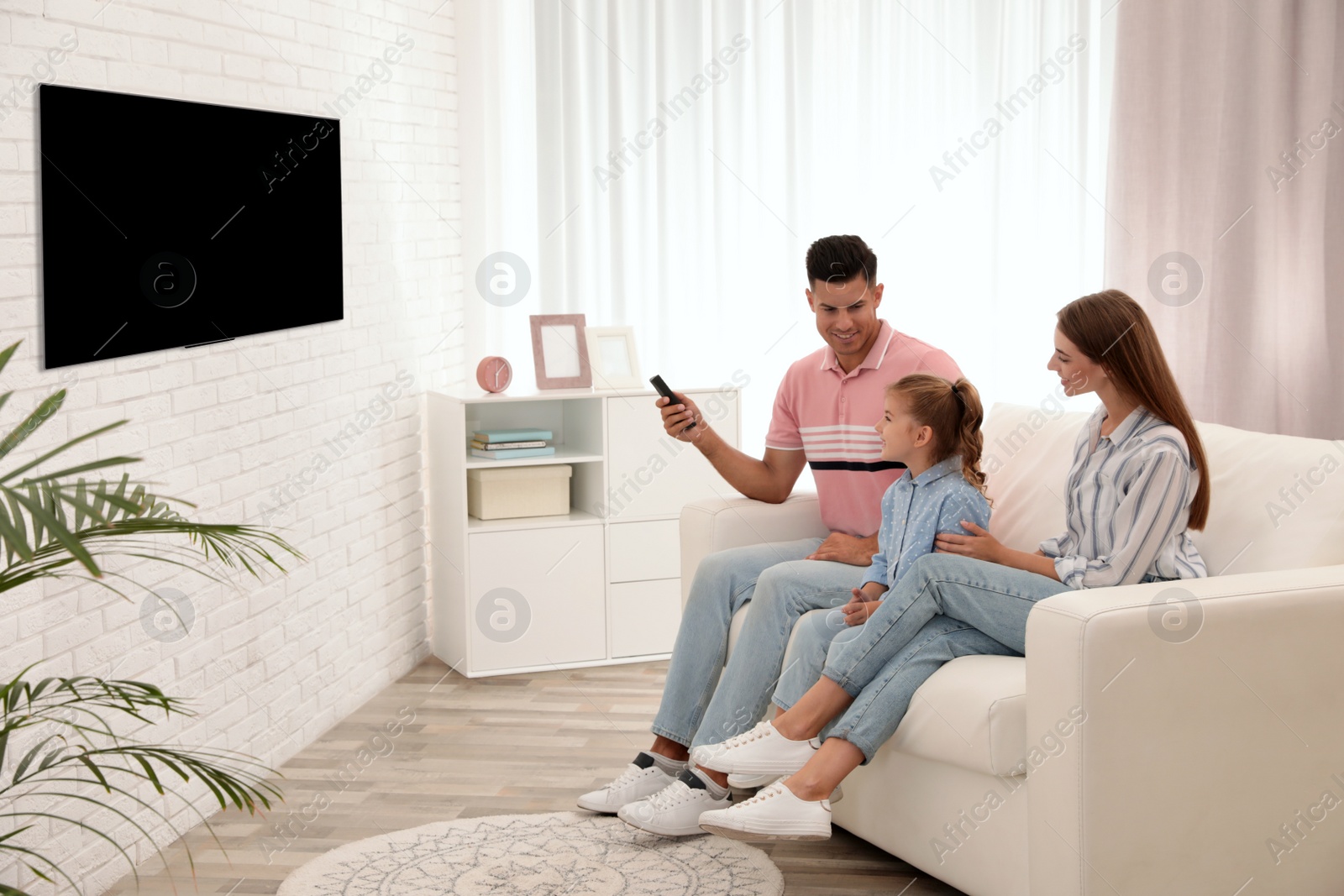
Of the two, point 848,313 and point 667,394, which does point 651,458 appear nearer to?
point 667,394

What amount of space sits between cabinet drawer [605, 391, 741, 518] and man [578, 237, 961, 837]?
898 mm

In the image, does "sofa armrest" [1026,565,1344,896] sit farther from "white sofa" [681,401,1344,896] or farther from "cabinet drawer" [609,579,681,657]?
"cabinet drawer" [609,579,681,657]

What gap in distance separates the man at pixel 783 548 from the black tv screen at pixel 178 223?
99 centimetres

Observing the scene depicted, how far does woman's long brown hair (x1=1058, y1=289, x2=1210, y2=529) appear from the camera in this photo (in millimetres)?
2236

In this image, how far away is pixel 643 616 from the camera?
391 cm

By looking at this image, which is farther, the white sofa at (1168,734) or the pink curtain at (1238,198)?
the pink curtain at (1238,198)

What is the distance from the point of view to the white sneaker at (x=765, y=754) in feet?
7.55

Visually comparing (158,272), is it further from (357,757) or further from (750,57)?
(750,57)

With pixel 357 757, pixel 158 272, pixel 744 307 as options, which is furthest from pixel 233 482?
pixel 744 307

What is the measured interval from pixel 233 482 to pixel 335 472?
0.52 metres

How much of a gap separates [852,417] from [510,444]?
51.6 inches

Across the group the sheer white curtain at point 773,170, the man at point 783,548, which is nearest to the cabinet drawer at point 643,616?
the sheer white curtain at point 773,170

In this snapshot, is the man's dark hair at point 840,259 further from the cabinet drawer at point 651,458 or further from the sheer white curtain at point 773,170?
the sheer white curtain at point 773,170

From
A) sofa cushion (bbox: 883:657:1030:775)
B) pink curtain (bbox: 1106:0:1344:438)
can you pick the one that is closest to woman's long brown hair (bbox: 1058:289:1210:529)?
sofa cushion (bbox: 883:657:1030:775)
